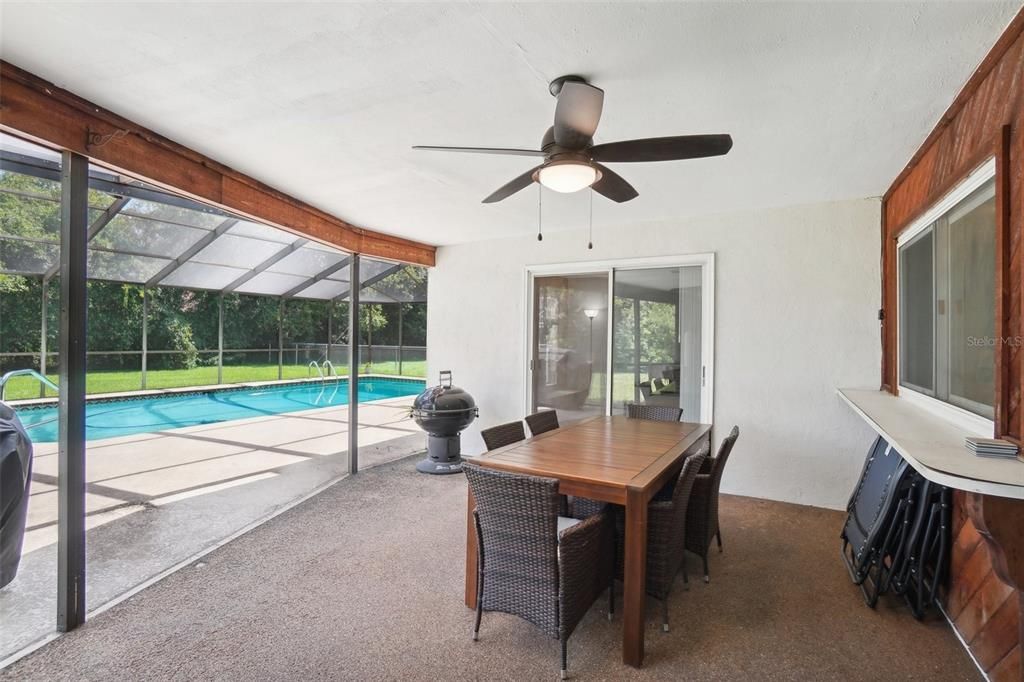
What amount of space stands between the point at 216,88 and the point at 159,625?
2.47m

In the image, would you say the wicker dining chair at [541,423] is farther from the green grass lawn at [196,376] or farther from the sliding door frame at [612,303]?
the green grass lawn at [196,376]

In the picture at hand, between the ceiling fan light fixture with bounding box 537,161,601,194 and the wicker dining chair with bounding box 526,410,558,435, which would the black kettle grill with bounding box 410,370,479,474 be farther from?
the ceiling fan light fixture with bounding box 537,161,601,194

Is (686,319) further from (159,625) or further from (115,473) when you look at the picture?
(115,473)

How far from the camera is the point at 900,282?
3377 millimetres

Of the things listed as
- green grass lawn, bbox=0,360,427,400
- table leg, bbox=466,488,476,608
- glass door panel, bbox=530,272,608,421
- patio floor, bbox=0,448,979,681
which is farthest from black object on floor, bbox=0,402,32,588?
green grass lawn, bbox=0,360,427,400

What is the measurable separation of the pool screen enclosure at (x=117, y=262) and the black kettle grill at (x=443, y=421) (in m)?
→ 0.72

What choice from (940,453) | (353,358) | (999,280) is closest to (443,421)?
(353,358)

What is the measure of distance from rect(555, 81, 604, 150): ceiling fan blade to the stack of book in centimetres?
187

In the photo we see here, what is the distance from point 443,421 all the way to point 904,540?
11.7 feet

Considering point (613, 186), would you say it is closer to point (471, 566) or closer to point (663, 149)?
point (663, 149)

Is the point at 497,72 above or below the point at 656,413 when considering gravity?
above

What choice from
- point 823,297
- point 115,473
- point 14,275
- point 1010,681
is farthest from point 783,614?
point 14,275

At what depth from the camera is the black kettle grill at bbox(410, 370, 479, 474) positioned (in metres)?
4.76

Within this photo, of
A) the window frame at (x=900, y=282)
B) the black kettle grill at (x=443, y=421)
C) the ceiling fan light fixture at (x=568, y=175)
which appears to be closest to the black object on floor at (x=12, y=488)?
the black kettle grill at (x=443, y=421)
